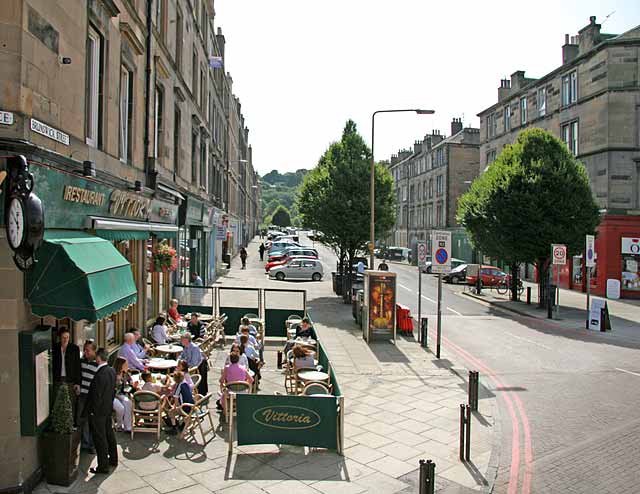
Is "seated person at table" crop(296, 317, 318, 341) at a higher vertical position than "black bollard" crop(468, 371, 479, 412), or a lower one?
higher

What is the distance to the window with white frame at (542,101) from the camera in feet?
136

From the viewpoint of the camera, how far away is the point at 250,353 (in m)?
13.1

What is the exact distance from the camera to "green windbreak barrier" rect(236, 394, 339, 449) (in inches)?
346

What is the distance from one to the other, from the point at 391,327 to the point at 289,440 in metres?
10.4

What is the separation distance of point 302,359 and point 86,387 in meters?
4.85

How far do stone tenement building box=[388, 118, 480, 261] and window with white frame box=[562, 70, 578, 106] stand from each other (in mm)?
18213

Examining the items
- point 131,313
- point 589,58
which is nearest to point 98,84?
point 131,313

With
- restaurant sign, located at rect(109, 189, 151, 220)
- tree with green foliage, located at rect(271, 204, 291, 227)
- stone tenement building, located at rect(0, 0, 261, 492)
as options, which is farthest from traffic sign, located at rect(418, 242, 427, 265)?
tree with green foliage, located at rect(271, 204, 291, 227)

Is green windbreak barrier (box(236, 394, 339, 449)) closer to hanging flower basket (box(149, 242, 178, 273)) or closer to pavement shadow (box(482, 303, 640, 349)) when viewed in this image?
hanging flower basket (box(149, 242, 178, 273))

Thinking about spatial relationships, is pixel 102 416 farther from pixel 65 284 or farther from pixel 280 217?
pixel 280 217

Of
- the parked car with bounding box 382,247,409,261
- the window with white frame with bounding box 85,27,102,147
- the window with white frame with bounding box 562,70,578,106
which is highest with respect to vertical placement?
the window with white frame with bounding box 562,70,578,106

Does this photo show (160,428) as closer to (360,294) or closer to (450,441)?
(450,441)

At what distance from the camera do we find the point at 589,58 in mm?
35719

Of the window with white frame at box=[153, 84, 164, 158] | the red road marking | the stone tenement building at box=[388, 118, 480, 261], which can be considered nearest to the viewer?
the red road marking
